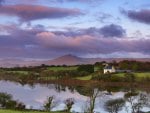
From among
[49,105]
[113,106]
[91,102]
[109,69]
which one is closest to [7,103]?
[49,105]

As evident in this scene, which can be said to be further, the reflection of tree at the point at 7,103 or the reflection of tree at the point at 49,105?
the reflection of tree at the point at 49,105

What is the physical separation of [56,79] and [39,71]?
23.1m

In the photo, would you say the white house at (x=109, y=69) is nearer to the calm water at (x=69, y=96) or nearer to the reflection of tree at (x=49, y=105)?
the calm water at (x=69, y=96)

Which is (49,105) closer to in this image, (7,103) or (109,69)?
(7,103)

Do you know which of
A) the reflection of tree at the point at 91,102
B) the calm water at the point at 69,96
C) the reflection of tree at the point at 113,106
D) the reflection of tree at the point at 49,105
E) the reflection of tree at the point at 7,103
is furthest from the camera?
the calm water at the point at 69,96

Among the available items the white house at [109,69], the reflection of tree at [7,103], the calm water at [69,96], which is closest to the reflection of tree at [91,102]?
the calm water at [69,96]

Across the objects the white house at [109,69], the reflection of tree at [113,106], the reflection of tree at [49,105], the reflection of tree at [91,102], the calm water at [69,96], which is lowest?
the calm water at [69,96]

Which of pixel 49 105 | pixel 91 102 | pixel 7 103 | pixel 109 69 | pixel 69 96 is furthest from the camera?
pixel 109 69

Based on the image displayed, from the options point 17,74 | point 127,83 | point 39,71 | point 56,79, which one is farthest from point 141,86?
point 17,74

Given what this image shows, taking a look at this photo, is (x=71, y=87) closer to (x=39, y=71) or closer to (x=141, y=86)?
(x=141, y=86)

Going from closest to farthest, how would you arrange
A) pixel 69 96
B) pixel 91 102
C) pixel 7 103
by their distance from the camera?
pixel 91 102 < pixel 7 103 < pixel 69 96

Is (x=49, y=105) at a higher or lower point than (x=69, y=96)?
higher

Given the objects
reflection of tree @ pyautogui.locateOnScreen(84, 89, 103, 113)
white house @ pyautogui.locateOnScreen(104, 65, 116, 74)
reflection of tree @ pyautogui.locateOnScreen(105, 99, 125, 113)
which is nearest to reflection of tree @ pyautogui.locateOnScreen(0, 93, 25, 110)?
reflection of tree @ pyautogui.locateOnScreen(84, 89, 103, 113)

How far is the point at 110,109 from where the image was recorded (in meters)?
63.9
